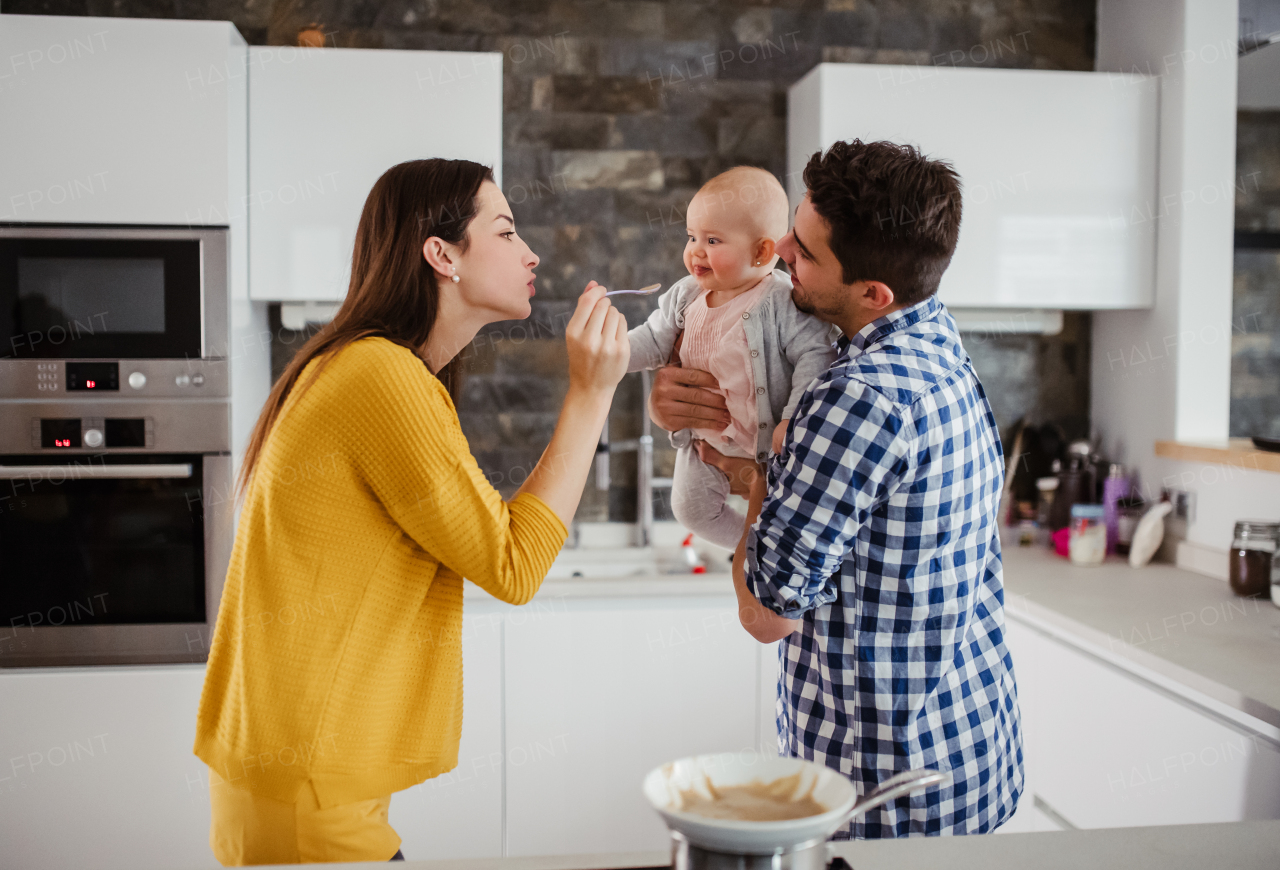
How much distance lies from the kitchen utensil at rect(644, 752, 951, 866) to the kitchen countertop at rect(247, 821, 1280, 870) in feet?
0.76

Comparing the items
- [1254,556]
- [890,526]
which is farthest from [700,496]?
[1254,556]

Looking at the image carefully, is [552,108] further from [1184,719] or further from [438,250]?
[1184,719]

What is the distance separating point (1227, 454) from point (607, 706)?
168 cm

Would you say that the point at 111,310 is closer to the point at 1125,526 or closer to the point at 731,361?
the point at 731,361

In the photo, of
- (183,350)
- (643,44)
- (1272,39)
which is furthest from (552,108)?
(1272,39)

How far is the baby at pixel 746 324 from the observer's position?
1450 millimetres

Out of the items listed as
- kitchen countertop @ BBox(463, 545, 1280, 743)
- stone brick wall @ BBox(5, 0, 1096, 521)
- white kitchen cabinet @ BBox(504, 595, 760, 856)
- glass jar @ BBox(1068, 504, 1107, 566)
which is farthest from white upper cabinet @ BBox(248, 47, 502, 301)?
glass jar @ BBox(1068, 504, 1107, 566)

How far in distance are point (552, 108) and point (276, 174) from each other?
87cm

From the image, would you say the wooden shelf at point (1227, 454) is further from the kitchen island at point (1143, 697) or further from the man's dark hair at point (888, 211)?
the man's dark hair at point (888, 211)

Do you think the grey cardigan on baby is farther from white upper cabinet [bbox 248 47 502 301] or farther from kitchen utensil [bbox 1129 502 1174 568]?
kitchen utensil [bbox 1129 502 1174 568]

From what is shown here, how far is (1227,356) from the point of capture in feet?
9.11

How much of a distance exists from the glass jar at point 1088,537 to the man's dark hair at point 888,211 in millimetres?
1790

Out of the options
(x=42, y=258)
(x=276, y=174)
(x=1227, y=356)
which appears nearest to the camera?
(x=42, y=258)

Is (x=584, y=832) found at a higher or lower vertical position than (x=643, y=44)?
lower
